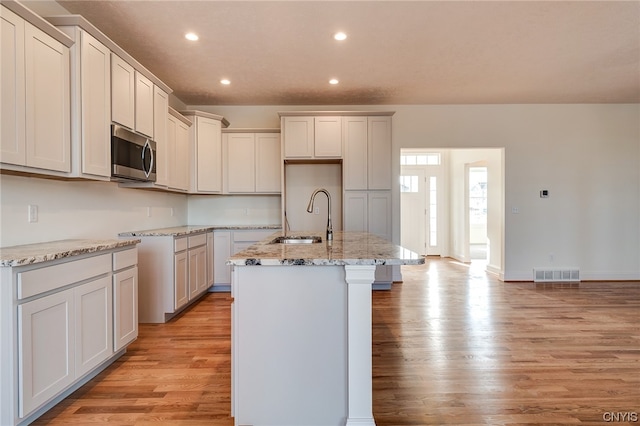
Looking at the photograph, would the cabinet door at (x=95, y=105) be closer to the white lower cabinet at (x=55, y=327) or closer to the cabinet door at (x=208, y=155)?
the white lower cabinet at (x=55, y=327)

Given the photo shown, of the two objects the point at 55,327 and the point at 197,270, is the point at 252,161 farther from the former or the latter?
the point at 55,327

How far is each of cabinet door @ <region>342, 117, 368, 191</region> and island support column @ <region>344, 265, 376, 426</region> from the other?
3199 millimetres

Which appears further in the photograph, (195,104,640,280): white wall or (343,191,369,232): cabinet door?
(195,104,640,280): white wall

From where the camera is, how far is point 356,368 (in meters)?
1.60

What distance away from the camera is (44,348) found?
5.73 feet

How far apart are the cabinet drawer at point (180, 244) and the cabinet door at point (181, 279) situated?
2.0 inches

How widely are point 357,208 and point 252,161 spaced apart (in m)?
1.71

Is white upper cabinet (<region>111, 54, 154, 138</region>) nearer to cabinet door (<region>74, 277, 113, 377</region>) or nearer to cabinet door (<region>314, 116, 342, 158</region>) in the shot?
cabinet door (<region>74, 277, 113, 377</region>)

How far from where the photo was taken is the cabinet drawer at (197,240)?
12.5ft

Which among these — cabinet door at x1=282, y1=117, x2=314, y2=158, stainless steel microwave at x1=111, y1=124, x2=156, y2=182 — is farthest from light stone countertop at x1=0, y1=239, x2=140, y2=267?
cabinet door at x1=282, y1=117, x2=314, y2=158

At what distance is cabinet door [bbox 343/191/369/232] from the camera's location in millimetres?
4723

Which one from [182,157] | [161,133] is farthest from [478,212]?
[161,133]

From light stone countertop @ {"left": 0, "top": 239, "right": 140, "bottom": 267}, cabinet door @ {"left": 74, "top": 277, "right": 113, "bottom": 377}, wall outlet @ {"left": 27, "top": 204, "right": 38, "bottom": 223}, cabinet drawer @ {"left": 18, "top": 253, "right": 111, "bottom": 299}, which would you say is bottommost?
cabinet door @ {"left": 74, "top": 277, "right": 113, "bottom": 377}

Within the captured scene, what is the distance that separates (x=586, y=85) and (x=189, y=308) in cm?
577
